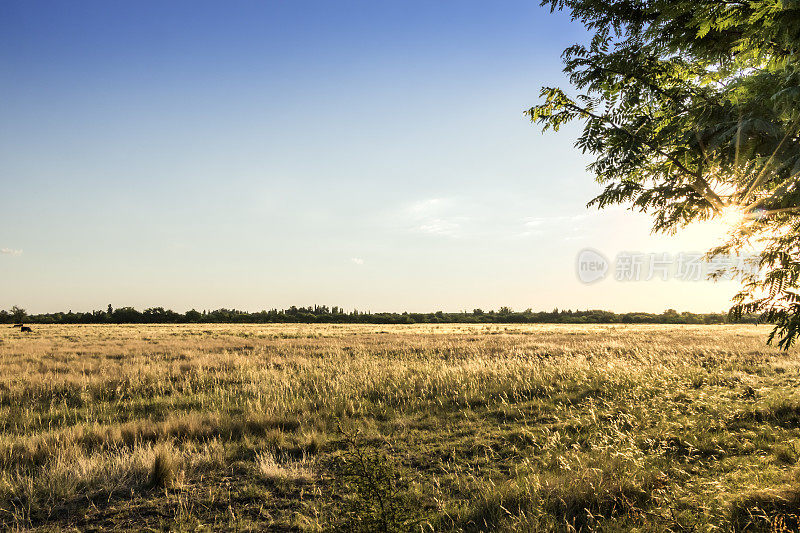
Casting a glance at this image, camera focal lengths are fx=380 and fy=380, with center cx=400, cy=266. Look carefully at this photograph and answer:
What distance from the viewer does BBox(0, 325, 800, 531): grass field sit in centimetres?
403

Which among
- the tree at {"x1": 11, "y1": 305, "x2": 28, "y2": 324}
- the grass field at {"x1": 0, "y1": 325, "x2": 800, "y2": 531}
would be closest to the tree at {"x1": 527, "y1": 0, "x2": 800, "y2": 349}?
the grass field at {"x1": 0, "y1": 325, "x2": 800, "y2": 531}

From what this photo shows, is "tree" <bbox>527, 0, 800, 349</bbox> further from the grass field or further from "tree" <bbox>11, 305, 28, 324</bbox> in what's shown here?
"tree" <bbox>11, 305, 28, 324</bbox>

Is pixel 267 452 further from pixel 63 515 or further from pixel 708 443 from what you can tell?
pixel 708 443

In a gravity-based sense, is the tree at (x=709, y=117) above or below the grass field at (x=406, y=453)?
above

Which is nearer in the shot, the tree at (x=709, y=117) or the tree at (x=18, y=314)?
the tree at (x=709, y=117)

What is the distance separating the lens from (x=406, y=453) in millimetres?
6156

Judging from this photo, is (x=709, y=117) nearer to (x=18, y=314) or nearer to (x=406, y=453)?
(x=406, y=453)

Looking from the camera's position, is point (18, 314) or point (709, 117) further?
point (18, 314)

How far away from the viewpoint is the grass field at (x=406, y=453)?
403 centimetres

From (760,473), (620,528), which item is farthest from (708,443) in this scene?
(620,528)

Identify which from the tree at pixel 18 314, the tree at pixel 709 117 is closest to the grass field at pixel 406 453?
the tree at pixel 709 117

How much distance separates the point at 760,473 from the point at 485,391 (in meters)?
5.61

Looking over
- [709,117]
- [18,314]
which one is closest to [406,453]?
[709,117]

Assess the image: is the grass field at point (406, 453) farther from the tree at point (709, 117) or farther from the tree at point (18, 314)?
the tree at point (18, 314)
